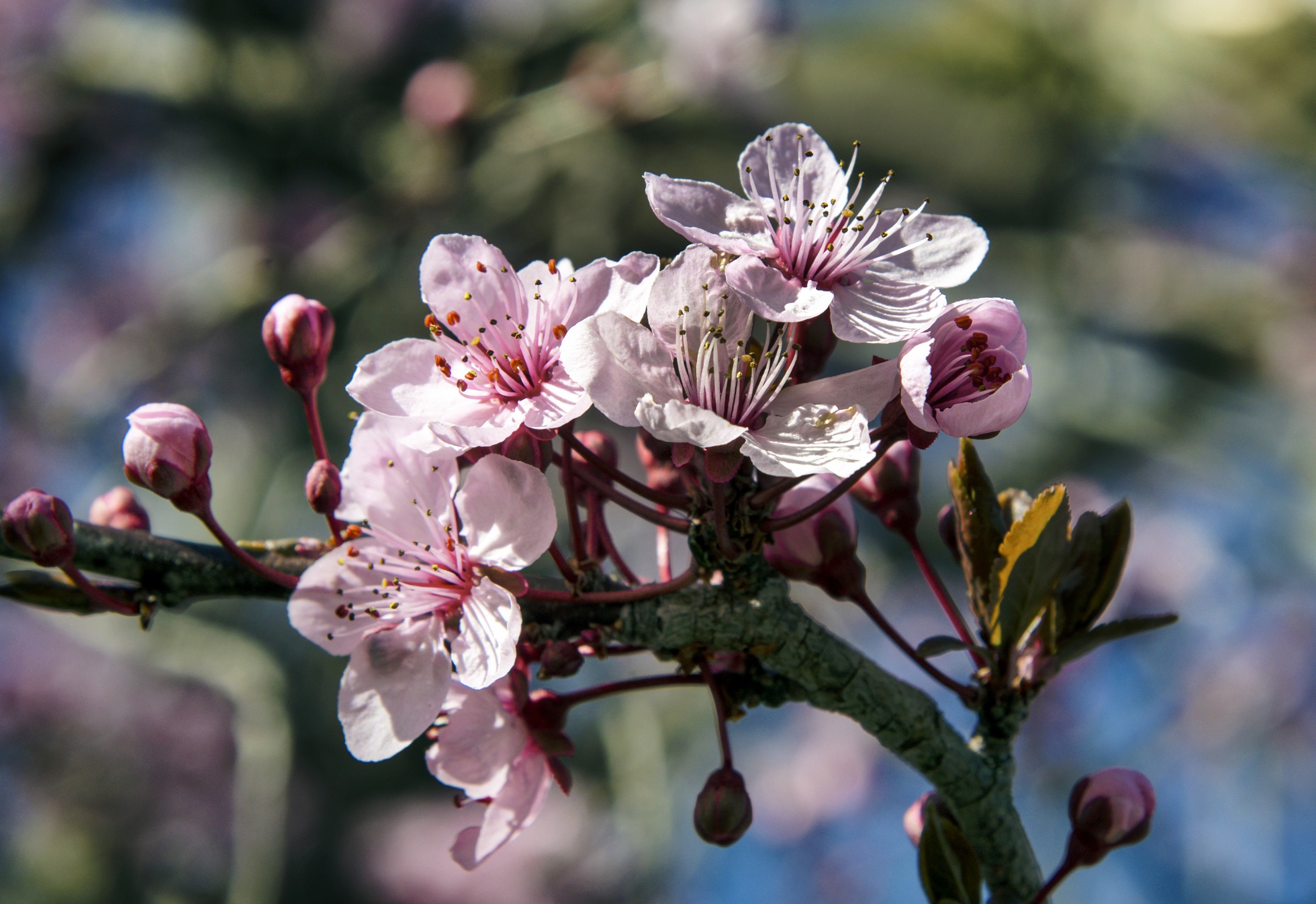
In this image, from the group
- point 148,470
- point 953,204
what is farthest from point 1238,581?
point 148,470

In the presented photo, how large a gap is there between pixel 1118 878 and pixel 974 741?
4619 millimetres

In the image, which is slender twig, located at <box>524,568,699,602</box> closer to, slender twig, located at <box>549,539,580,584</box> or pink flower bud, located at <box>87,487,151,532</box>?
slender twig, located at <box>549,539,580,584</box>

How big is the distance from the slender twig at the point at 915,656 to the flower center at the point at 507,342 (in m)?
0.50

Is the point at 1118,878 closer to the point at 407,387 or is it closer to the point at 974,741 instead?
the point at 974,741

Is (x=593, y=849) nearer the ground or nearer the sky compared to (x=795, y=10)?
nearer the ground

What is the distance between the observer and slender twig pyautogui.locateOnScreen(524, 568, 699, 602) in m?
1.06

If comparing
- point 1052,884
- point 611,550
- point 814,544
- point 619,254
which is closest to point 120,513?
point 611,550

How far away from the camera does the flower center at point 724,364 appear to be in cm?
105

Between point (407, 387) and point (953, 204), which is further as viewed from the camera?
point (953, 204)

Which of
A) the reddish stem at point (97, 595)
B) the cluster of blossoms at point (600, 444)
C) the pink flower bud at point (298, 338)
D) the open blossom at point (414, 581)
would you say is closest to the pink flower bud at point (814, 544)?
the cluster of blossoms at point (600, 444)

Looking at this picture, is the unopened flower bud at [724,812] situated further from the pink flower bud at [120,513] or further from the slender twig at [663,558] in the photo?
the pink flower bud at [120,513]

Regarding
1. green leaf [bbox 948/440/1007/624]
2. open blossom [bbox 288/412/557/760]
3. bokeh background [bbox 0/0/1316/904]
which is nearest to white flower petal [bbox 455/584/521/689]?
open blossom [bbox 288/412/557/760]

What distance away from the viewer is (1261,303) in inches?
176

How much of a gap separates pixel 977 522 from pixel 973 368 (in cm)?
26
